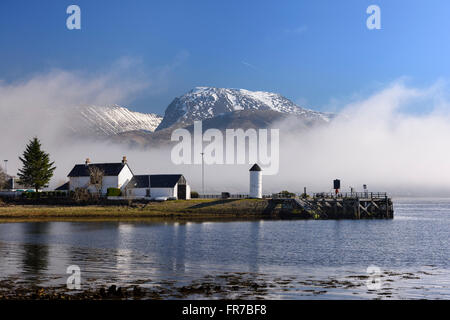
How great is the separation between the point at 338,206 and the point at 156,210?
39.6 m

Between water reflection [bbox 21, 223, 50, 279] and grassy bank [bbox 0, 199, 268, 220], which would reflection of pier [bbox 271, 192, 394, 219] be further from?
water reflection [bbox 21, 223, 50, 279]

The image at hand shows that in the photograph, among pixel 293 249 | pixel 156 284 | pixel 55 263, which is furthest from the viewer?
pixel 293 249

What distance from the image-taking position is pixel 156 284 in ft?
97.3

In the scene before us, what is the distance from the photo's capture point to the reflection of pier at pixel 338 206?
339 ft

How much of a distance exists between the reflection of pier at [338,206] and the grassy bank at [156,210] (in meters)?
5.36

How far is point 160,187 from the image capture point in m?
111

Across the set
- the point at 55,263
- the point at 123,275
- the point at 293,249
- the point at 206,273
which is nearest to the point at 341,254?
the point at 293,249

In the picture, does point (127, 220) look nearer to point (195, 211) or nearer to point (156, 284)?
point (195, 211)

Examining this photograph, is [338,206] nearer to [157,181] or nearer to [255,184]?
[255,184]

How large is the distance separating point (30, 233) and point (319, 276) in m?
44.0

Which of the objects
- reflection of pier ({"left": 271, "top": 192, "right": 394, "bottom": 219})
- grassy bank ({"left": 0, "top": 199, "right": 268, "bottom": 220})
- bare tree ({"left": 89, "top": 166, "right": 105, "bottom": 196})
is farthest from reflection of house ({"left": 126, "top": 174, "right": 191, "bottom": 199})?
reflection of pier ({"left": 271, "top": 192, "right": 394, "bottom": 219})

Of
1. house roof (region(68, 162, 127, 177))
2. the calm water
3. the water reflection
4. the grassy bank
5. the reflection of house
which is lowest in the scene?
the calm water

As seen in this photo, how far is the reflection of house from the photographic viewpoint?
110656 mm

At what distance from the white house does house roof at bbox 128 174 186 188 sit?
269cm
